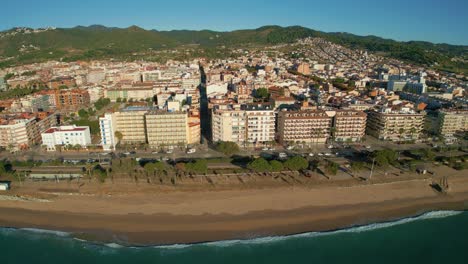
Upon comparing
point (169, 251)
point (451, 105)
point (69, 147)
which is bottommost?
point (169, 251)

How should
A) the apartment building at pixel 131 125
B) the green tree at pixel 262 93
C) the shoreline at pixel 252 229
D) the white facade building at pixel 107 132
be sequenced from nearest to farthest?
the shoreline at pixel 252 229
the white facade building at pixel 107 132
the apartment building at pixel 131 125
the green tree at pixel 262 93

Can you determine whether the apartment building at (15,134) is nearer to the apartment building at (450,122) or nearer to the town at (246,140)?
the town at (246,140)

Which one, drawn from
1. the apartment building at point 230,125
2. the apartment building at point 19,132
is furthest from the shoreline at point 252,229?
the apartment building at point 19,132

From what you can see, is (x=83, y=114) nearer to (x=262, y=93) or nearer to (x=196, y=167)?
(x=196, y=167)

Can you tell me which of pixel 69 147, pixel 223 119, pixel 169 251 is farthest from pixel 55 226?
pixel 223 119

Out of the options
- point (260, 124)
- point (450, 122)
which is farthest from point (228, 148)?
point (450, 122)

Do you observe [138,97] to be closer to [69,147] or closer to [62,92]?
[62,92]

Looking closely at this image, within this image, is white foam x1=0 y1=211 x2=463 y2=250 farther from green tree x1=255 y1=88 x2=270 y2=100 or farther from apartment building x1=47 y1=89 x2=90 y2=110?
apartment building x1=47 y1=89 x2=90 y2=110
